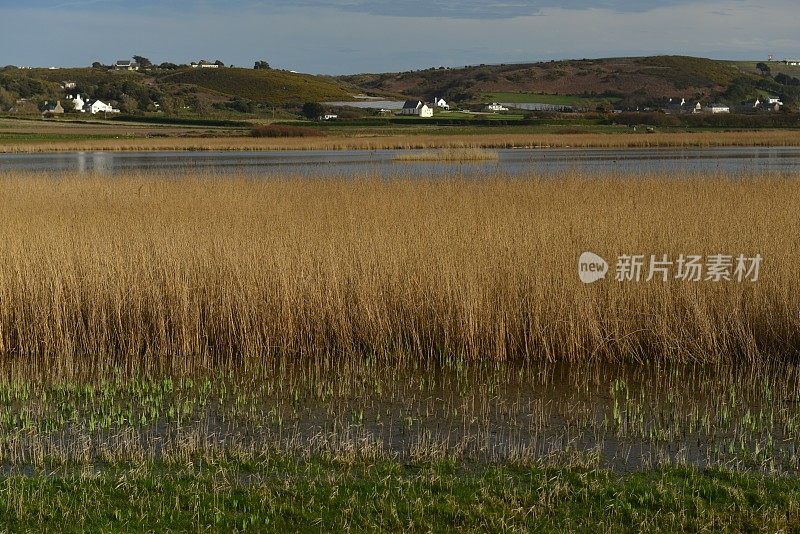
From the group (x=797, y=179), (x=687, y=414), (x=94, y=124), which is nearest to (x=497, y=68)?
(x=94, y=124)

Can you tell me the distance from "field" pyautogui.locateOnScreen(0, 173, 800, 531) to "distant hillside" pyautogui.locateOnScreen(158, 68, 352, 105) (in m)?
132

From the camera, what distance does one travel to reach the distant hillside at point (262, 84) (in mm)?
150000

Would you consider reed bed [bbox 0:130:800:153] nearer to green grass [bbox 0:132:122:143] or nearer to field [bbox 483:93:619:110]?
green grass [bbox 0:132:122:143]

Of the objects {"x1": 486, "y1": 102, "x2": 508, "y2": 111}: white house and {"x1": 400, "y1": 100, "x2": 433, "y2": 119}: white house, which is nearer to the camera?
{"x1": 400, "y1": 100, "x2": 433, "y2": 119}: white house

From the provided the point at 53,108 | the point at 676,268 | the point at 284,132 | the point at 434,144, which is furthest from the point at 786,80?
the point at 676,268

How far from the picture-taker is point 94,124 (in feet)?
297

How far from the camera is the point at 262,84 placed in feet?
532

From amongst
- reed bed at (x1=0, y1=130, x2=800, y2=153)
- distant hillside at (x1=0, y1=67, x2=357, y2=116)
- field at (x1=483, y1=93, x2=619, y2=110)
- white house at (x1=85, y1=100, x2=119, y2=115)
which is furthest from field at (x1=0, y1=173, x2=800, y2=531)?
field at (x1=483, y1=93, x2=619, y2=110)

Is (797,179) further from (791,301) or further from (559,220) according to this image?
(791,301)

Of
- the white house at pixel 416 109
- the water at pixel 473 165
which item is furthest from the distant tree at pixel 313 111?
the water at pixel 473 165

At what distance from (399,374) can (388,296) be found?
1.19m

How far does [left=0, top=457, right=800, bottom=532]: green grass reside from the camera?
4559mm

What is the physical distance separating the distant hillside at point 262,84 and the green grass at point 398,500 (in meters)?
137

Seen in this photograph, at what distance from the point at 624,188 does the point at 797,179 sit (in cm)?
410
